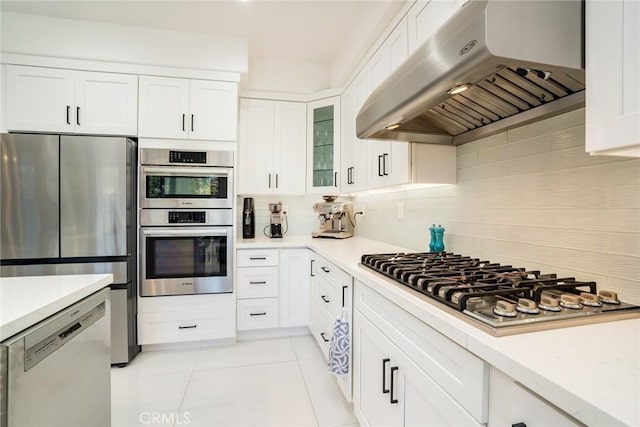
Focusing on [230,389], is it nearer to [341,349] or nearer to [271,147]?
[341,349]

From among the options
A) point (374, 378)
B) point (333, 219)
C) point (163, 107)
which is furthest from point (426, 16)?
point (163, 107)

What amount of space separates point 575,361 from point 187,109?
2846 millimetres

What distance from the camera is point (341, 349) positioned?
1664 millimetres

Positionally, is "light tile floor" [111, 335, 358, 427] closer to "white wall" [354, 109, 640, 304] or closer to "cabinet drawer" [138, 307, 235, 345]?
"cabinet drawer" [138, 307, 235, 345]

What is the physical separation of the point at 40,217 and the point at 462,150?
9.71 feet

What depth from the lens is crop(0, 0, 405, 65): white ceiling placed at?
2.25 metres

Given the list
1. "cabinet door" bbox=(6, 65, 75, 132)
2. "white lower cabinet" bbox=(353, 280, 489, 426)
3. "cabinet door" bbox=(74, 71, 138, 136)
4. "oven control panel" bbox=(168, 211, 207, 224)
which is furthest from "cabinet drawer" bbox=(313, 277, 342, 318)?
"cabinet door" bbox=(6, 65, 75, 132)

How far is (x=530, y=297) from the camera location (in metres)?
0.92

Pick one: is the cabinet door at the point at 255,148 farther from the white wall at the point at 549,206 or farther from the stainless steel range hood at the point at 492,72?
the white wall at the point at 549,206

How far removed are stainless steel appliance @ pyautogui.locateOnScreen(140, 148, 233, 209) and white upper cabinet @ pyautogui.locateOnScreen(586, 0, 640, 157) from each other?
2.40 meters

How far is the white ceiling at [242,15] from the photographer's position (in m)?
2.25

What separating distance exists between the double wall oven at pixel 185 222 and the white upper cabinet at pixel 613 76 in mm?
2401

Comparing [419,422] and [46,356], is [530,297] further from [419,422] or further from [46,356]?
[46,356]

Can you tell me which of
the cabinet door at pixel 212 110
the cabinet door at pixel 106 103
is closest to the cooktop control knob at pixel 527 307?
the cabinet door at pixel 212 110
